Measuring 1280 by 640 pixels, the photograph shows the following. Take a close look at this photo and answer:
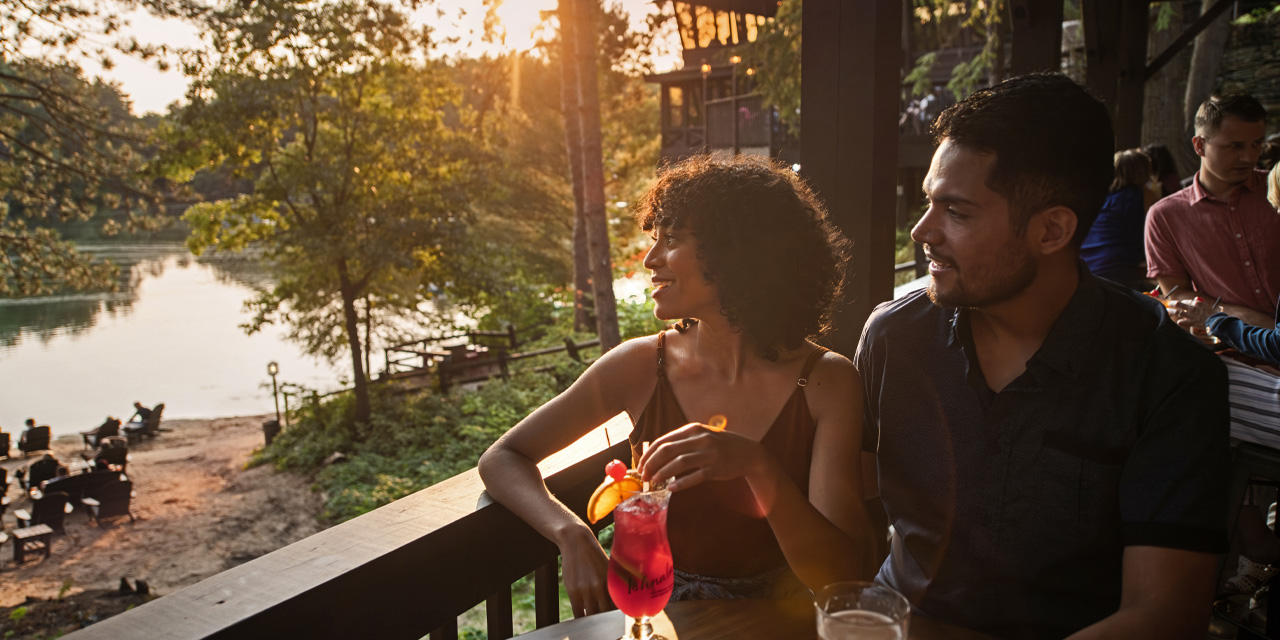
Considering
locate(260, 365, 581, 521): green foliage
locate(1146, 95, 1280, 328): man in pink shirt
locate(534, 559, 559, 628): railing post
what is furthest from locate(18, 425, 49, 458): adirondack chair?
locate(1146, 95, 1280, 328): man in pink shirt

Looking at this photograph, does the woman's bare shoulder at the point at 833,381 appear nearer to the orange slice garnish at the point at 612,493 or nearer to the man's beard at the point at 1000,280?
the man's beard at the point at 1000,280

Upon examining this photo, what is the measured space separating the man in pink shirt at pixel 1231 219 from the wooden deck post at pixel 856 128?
6.38 feet

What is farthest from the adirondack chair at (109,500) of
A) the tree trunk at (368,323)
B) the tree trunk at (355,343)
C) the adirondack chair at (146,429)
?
the adirondack chair at (146,429)

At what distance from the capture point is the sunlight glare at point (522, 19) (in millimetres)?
11854

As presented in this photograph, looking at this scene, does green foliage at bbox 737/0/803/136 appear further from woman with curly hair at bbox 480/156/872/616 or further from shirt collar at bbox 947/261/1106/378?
shirt collar at bbox 947/261/1106/378

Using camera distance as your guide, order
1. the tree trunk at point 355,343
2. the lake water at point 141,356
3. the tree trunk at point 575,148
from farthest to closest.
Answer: the lake water at point 141,356 → the tree trunk at point 355,343 → the tree trunk at point 575,148

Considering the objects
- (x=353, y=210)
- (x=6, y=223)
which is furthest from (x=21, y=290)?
(x=353, y=210)

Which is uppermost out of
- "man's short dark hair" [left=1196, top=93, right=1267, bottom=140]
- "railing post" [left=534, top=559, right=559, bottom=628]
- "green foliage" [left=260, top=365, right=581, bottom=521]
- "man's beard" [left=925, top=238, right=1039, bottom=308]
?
"man's short dark hair" [left=1196, top=93, right=1267, bottom=140]

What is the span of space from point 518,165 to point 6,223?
12481 millimetres

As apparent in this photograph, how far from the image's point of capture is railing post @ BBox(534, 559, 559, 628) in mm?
1766

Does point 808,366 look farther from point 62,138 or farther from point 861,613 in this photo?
point 62,138

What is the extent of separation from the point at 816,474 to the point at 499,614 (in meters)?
0.72

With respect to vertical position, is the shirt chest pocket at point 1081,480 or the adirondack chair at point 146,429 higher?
the shirt chest pocket at point 1081,480

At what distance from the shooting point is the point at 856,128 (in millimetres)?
2123
